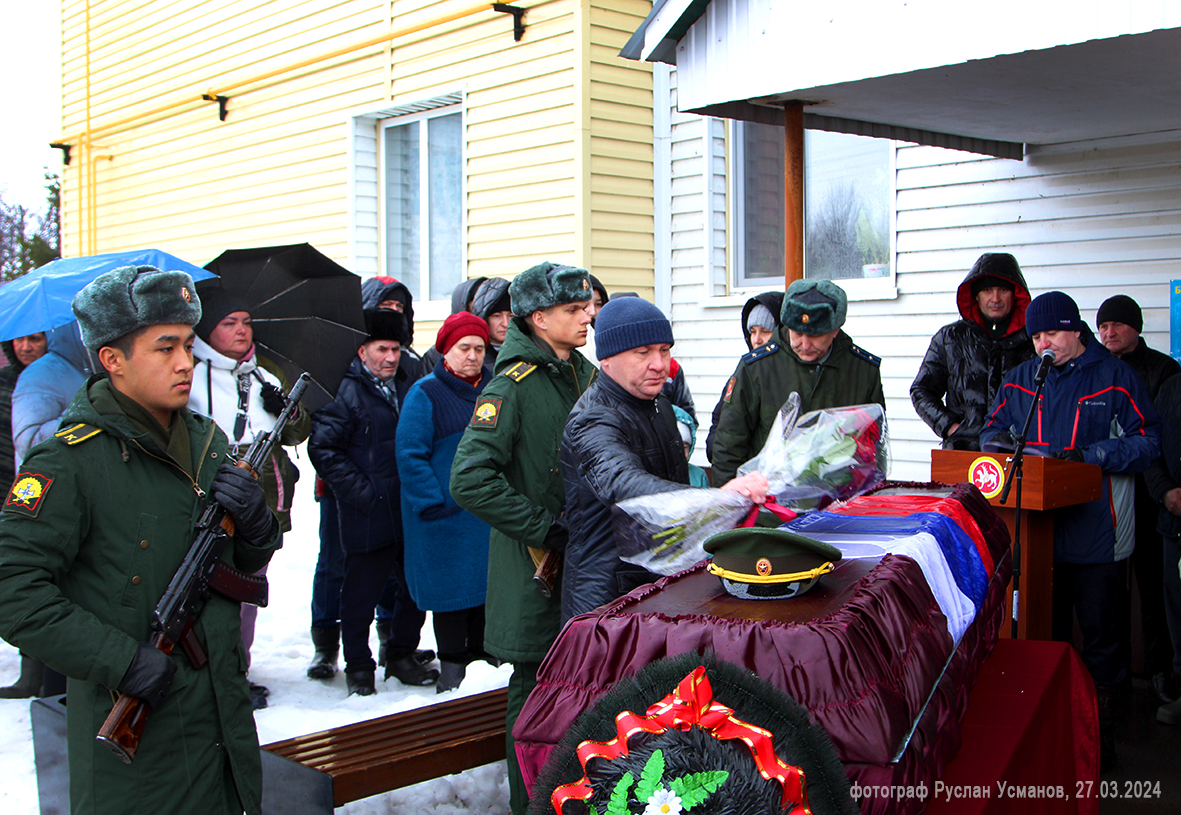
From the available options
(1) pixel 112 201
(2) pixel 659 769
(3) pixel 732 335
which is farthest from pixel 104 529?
(1) pixel 112 201

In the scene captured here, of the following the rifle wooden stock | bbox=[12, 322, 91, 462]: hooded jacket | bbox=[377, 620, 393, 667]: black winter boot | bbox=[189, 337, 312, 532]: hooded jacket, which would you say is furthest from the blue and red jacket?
bbox=[12, 322, 91, 462]: hooded jacket

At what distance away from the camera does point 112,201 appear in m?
14.5

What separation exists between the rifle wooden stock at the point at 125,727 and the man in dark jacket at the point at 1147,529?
491 centimetres

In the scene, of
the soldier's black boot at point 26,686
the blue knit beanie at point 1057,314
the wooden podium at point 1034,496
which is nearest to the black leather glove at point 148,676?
the wooden podium at point 1034,496

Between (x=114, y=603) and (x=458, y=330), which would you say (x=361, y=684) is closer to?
(x=458, y=330)

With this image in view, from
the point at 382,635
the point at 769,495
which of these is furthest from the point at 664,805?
the point at 382,635

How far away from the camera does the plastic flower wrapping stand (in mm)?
2422

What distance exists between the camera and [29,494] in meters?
2.32

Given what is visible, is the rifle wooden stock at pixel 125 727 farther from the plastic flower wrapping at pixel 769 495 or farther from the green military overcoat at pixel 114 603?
the plastic flower wrapping at pixel 769 495

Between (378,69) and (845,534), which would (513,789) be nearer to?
(845,534)

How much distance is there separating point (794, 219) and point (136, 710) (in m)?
4.01

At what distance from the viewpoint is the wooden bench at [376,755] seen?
3164mm

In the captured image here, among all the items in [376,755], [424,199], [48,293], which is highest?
[424,199]

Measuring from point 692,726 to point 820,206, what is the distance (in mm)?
6679
